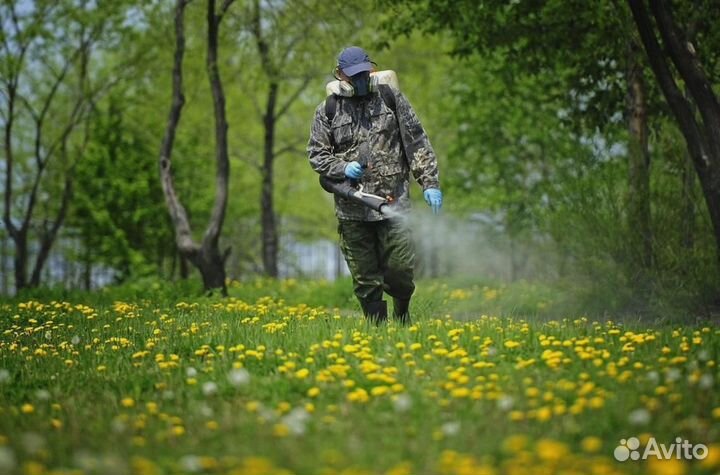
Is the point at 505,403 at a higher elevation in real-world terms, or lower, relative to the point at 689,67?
lower

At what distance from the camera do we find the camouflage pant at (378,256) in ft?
25.6

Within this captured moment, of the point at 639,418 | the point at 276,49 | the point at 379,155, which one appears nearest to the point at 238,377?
the point at 639,418

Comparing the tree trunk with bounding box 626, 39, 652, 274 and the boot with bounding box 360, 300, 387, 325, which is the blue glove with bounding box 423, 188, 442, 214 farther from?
the tree trunk with bounding box 626, 39, 652, 274

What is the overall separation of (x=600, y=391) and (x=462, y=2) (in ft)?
27.5

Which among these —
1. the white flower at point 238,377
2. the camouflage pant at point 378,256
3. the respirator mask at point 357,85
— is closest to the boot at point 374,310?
the camouflage pant at point 378,256

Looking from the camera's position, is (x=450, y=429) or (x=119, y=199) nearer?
(x=450, y=429)

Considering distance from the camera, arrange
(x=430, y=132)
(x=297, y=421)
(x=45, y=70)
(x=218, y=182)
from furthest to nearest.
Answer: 1. (x=430, y=132)
2. (x=45, y=70)
3. (x=218, y=182)
4. (x=297, y=421)

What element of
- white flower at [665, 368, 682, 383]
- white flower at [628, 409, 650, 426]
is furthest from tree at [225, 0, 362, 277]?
white flower at [628, 409, 650, 426]

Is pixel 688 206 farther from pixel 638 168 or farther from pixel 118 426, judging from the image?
pixel 118 426

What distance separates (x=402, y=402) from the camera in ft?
13.8

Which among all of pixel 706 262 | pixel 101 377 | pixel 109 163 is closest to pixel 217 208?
pixel 706 262

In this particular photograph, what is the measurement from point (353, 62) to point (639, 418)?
4360 millimetres

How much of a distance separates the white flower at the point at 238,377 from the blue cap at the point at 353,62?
9.86ft

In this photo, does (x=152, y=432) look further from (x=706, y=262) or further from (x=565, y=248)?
(x=565, y=248)
